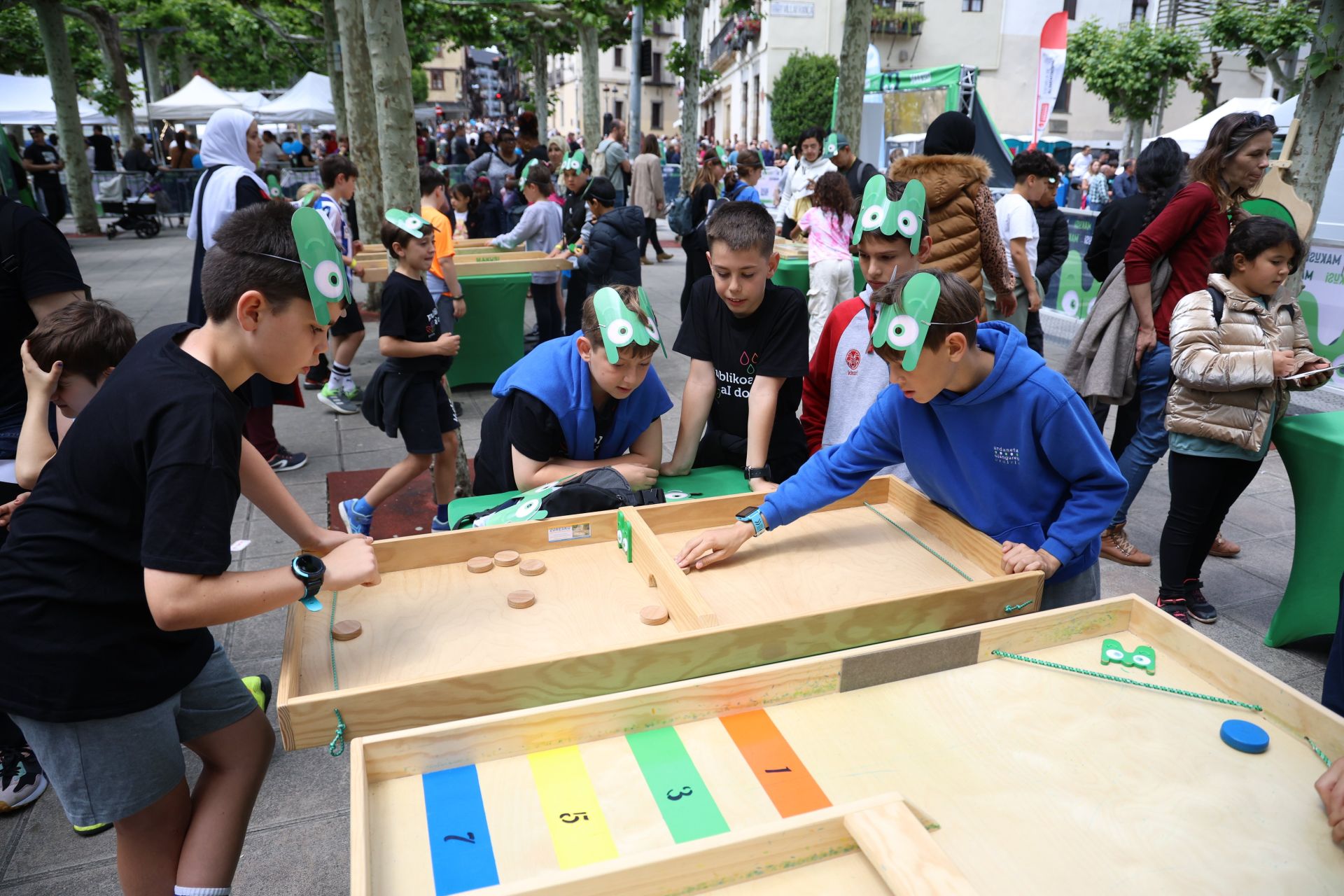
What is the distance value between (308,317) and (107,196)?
22.3 m

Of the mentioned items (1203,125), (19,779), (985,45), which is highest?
(985,45)

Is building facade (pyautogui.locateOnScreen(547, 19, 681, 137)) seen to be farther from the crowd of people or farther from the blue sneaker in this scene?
the blue sneaker

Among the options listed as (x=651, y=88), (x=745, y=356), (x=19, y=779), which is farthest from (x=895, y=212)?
(x=651, y=88)

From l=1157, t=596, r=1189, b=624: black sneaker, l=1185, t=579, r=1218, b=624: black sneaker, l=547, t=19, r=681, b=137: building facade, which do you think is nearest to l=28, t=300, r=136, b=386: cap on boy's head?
A: l=1157, t=596, r=1189, b=624: black sneaker

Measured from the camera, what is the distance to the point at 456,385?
7.87 metres

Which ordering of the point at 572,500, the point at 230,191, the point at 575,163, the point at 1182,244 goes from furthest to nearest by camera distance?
the point at 575,163 → the point at 230,191 → the point at 1182,244 → the point at 572,500

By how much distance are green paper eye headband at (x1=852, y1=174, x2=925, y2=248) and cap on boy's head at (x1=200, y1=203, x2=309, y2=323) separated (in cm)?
203

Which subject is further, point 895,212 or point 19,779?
point 895,212

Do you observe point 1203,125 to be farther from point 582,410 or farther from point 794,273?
point 582,410

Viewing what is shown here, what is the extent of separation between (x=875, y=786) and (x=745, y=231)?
2.06 meters

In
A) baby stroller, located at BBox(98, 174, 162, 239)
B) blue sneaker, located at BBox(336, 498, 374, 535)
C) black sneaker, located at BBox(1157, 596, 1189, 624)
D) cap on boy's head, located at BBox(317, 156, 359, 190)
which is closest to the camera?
Answer: black sneaker, located at BBox(1157, 596, 1189, 624)

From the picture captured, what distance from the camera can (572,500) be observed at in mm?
2734

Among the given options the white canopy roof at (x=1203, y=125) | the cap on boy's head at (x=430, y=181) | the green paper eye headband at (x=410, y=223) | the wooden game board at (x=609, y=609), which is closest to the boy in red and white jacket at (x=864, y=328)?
the wooden game board at (x=609, y=609)

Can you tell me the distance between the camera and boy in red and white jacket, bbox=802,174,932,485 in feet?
10.1
